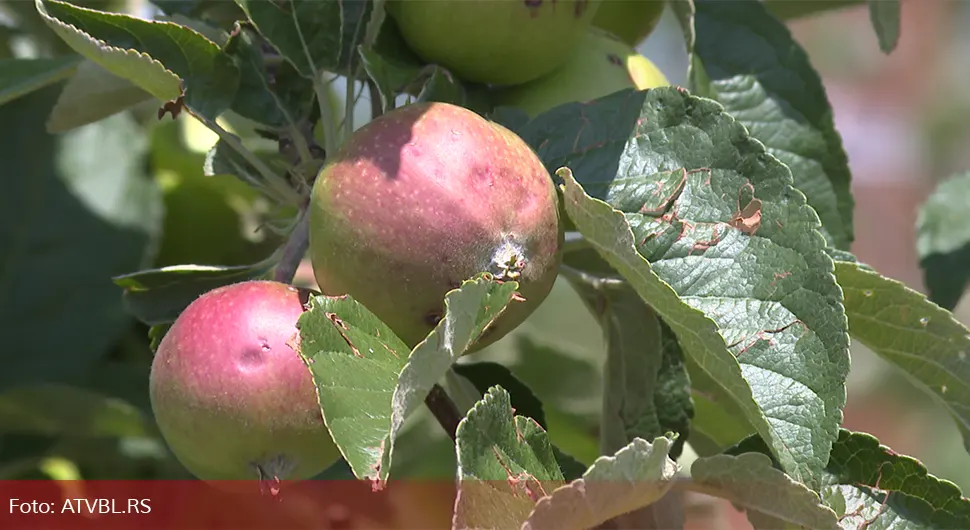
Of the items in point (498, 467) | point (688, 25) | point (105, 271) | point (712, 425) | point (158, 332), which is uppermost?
point (688, 25)

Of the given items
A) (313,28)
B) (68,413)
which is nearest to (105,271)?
(68,413)

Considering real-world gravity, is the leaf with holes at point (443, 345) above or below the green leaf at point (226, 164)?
above

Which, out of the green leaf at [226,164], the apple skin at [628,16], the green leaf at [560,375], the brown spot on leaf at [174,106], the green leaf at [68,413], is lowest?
the green leaf at [560,375]

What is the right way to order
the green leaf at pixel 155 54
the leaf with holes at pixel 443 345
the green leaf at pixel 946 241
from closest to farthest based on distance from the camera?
the leaf with holes at pixel 443 345, the green leaf at pixel 155 54, the green leaf at pixel 946 241

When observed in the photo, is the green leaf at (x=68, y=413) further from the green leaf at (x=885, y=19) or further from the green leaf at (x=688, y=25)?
the green leaf at (x=885, y=19)

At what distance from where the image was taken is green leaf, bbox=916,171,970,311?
0.98 meters

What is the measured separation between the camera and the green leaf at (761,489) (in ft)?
1.88

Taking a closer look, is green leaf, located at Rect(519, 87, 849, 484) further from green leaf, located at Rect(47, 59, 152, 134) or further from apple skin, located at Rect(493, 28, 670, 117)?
green leaf, located at Rect(47, 59, 152, 134)

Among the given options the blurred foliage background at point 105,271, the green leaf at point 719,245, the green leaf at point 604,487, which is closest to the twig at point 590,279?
the green leaf at point 719,245

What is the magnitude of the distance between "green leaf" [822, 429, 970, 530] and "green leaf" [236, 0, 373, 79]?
1.44 feet

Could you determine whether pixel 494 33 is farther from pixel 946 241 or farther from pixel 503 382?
pixel 946 241

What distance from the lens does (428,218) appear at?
22.5 inches

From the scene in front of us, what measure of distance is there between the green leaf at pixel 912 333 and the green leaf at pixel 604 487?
220 mm

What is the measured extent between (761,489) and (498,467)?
0.58 ft
